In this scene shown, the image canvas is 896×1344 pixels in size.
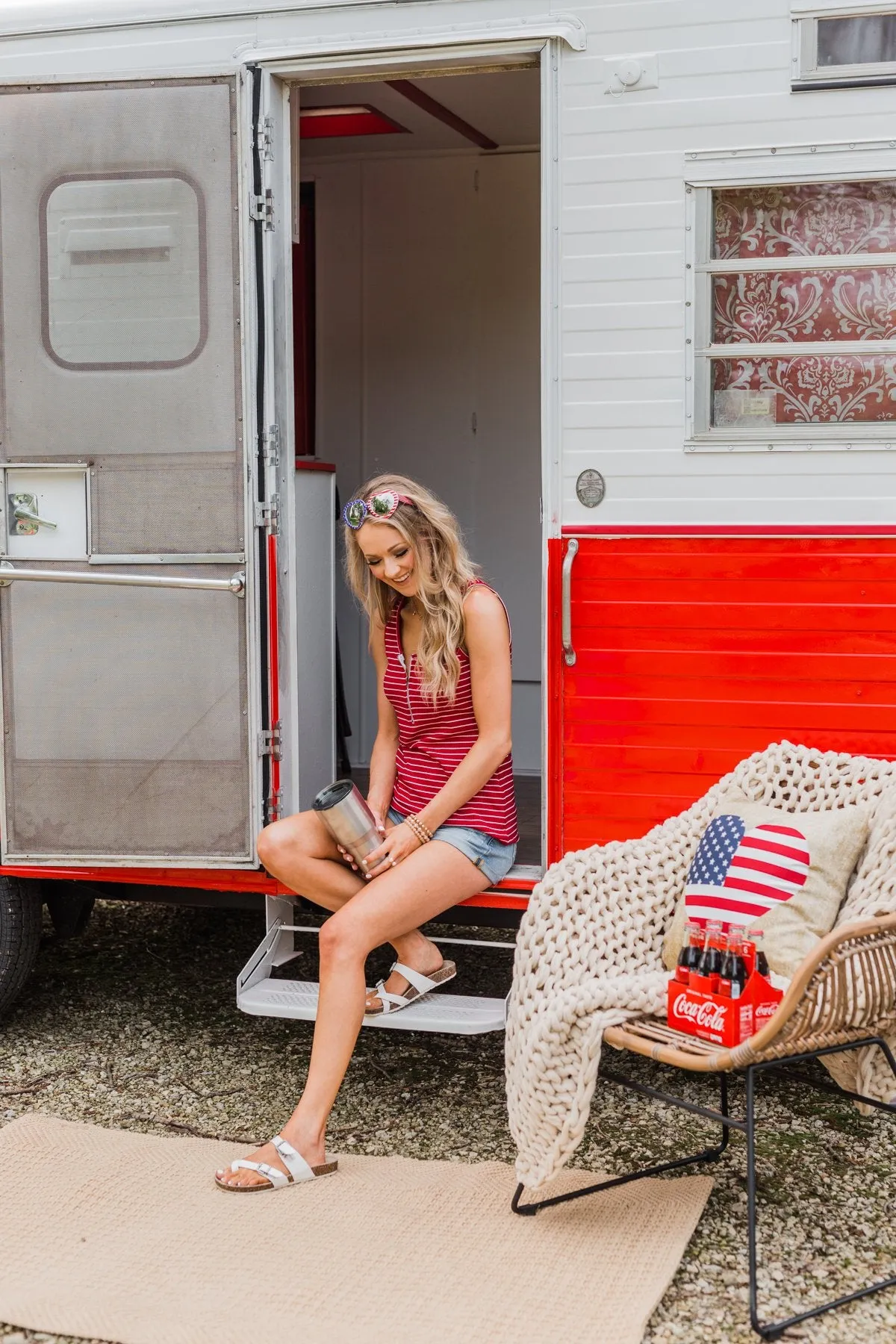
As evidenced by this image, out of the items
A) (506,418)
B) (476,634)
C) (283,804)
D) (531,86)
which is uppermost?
(531,86)

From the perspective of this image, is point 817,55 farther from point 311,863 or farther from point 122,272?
point 311,863

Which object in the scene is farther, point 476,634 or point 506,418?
point 506,418

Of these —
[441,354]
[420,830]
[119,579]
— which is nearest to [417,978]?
[420,830]

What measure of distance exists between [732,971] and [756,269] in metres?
1.68

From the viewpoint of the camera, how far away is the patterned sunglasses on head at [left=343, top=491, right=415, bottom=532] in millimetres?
3387

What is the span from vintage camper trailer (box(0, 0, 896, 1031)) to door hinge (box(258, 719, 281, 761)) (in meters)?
0.03

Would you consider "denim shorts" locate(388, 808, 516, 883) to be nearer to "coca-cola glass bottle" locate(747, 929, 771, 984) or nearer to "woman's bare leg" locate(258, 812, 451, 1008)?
"woman's bare leg" locate(258, 812, 451, 1008)

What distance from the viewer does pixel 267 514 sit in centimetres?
365

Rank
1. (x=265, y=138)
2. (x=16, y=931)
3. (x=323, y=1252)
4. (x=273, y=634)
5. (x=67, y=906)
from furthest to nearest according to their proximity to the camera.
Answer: (x=67, y=906) → (x=16, y=931) → (x=273, y=634) → (x=265, y=138) → (x=323, y=1252)

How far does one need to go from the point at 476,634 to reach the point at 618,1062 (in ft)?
4.36

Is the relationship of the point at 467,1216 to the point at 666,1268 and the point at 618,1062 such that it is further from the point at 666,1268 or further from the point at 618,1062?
the point at 618,1062

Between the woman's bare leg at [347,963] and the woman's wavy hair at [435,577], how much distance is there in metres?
0.44

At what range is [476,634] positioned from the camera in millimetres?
3441

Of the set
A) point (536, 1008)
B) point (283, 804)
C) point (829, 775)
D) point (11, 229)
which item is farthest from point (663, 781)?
point (11, 229)
